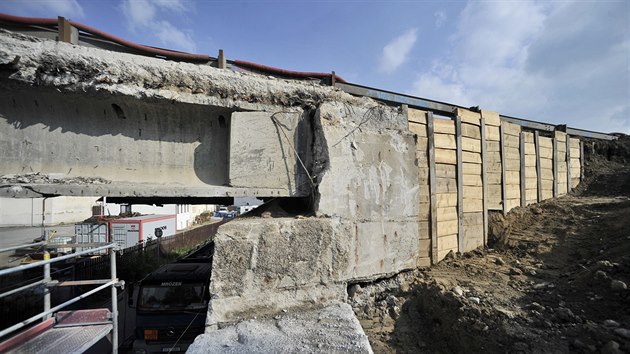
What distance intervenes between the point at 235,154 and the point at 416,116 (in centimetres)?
326

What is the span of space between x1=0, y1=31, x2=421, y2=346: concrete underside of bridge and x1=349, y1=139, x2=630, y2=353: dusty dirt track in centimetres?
58

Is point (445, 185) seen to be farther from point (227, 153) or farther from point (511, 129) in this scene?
point (227, 153)

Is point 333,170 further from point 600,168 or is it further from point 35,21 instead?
point 600,168

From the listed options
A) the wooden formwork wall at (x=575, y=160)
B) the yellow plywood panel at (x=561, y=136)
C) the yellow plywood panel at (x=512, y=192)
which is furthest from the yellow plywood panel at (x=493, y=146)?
the wooden formwork wall at (x=575, y=160)

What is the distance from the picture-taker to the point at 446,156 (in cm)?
535

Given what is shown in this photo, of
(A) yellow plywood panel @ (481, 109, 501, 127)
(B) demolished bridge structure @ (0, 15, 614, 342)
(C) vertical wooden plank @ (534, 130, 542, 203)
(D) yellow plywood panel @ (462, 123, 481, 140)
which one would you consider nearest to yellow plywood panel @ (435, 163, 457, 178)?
(D) yellow plywood panel @ (462, 123, 481, 140)

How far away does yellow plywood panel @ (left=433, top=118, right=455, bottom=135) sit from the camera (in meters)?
5.25

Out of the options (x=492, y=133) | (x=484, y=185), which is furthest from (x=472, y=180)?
(x=492, y=133)

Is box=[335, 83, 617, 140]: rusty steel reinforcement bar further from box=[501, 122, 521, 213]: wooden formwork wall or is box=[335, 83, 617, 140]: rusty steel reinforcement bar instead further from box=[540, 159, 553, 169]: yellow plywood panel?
box=[540, 159, 553, 169]: yellow plywood panel

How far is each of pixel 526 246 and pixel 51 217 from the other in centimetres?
3174

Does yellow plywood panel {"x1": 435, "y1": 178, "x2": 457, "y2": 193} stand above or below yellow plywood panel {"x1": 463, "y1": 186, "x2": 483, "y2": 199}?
above

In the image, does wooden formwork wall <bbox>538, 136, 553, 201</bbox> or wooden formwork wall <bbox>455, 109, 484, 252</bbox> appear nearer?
wooden formwork wall <bbox>455, 109, 484, 252</bbox>

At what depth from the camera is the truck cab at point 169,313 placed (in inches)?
199

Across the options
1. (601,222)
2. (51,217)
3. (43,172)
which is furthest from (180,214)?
(601,222)
